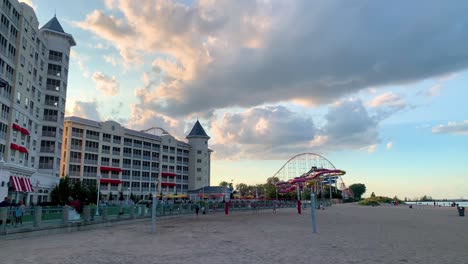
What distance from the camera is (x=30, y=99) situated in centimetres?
5334

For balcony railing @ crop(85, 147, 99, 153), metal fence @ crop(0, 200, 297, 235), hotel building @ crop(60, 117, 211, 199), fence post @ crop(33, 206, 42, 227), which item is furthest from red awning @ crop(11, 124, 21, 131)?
balcony railing @ crop(85, 147, 99, 153)

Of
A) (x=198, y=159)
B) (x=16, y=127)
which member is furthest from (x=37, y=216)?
(x=198, y=159)

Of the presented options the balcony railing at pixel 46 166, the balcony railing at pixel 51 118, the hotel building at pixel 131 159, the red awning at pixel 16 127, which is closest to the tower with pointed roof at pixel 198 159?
the hotel building at pixel 131 159

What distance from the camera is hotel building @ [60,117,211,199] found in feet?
260

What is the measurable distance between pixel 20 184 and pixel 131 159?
4869 centimetres

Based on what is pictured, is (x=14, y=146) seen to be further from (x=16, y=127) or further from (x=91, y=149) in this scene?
(x=91, y=149)

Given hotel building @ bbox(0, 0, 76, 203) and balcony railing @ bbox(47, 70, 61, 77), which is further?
balcony railing @ bbox(47, 70, 61, 77)

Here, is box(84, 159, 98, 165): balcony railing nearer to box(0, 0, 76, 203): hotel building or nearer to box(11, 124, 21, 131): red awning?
box(0, 0, 76, 203): hotel building

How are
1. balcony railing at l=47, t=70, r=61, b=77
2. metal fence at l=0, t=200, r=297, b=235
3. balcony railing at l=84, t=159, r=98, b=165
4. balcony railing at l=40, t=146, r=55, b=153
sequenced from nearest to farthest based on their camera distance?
1. metal fence at l=0, t=200, r=297, b=235
2. balcony railing at l=40, t=146, r=55, b=153
3. balcony railing at l=47, t=70, r=61, b=77
4. balcony railing at l=84, t=159, r=98, b=165

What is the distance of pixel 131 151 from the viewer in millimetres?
92812

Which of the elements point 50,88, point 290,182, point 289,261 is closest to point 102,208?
point 289,261

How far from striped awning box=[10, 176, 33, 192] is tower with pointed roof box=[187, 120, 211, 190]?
65.8 m

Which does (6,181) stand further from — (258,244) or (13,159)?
(258,244)

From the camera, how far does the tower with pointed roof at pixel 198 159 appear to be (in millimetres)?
111450
